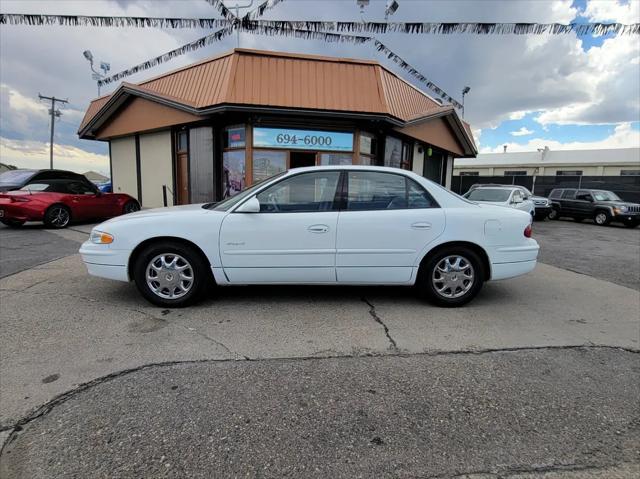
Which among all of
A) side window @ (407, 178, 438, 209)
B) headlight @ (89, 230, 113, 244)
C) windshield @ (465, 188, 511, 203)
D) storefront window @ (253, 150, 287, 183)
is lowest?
headlight @ (89, 230, 113, 244)

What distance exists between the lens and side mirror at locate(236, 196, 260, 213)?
4.11 metres

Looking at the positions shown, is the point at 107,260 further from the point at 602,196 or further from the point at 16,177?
the point at 602,196

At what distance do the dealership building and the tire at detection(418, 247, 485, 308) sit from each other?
7.28m

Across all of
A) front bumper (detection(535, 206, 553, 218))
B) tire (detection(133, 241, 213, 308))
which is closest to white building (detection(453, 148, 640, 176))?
front bumper (detection(535, 206, 553, 218))

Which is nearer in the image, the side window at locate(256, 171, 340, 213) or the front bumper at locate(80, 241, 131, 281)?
the front bumper at locate(80, 241, 131, 281)

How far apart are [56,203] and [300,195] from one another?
31.2ft

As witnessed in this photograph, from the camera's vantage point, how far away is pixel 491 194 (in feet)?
45.4

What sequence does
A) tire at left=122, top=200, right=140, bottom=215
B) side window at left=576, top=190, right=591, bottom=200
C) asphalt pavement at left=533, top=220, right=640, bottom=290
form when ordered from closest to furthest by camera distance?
1. asphalt pavement at left=533, top=220, right=640, bottom=290
2. tire at left=122, top=200, right=140, bottom=215
3. side window at left=576, top=190, right=591, bottom=200

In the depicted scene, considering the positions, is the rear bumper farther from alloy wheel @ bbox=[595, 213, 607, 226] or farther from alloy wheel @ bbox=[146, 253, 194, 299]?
alloy wheel @ bbox=[595, 213, 607, 226]

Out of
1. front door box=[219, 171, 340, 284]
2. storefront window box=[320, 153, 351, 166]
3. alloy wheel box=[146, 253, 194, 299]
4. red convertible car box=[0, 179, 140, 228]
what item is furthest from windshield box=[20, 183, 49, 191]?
front door box=[219, 171, 340, 284]

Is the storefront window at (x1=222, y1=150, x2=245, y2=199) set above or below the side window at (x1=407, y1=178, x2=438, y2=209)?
above

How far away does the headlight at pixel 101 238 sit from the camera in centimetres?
419

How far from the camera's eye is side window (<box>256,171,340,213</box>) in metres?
4.29

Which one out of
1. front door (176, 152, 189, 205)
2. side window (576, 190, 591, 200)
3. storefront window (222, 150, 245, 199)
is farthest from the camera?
side window (576, 190, 591, 200)
